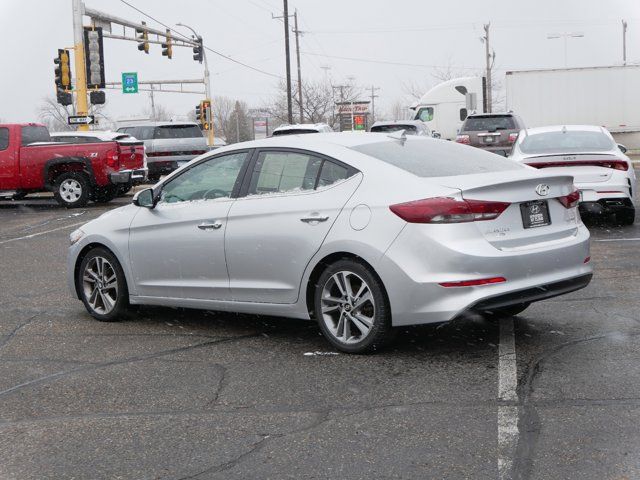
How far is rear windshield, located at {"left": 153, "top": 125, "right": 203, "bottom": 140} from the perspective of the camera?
27.6m

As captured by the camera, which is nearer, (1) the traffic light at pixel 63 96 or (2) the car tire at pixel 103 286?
(2) the car tire at pixel 103 286

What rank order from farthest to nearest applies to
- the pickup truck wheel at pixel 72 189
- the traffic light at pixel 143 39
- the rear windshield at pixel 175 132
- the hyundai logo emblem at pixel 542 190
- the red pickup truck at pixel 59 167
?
1. the traffic light at pixel 143 39
2. the rear windshield at pixel 175 132
3. the pickup truck wheel at pixel 72 189
4. the red pickup truck at pixel 59 167
5. the hyundai logo emblem at pixel 542 190

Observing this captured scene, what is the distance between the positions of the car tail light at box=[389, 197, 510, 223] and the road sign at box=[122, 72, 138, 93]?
145 feet

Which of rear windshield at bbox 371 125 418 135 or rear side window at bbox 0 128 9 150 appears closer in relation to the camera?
rear side window at bbox 0 128 9 150

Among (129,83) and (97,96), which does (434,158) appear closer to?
(97,96)

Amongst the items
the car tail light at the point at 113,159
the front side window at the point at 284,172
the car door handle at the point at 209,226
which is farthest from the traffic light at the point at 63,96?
the front side window at the point at 284,172

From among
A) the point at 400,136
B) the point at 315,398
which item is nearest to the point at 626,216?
the point at 400,136

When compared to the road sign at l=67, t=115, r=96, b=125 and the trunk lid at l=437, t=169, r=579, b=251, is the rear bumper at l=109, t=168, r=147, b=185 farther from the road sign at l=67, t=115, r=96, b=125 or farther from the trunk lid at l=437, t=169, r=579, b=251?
the trunk lid at l=437, t=169, r=579, b=251

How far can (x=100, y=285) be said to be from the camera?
795 centimetres

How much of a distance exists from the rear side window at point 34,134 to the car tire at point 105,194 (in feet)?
5.61

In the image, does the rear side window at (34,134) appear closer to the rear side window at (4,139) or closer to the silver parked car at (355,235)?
the rear side window at (4,139)

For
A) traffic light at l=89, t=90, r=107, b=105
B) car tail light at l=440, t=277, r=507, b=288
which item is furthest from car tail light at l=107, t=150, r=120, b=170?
car tail light at l=440, t=277, r=507, b=288

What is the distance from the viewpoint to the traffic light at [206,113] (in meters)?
49.9

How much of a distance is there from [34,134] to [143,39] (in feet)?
56.0
